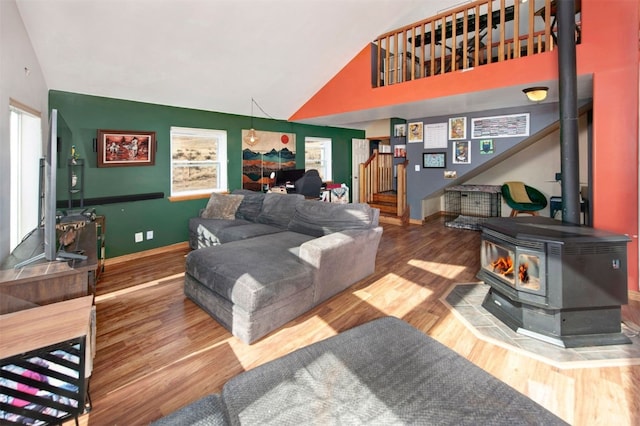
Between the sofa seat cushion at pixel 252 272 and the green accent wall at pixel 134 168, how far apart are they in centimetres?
218

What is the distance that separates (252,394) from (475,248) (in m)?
4.67

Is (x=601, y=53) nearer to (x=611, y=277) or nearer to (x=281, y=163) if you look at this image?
(x=611, y=277)

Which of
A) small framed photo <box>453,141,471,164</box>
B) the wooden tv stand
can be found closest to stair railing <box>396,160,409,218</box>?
small framed photo <box>453,141,471,164</box>

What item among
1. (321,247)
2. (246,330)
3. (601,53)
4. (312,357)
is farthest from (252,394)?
(601,53)

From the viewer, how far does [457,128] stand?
19.5 ft

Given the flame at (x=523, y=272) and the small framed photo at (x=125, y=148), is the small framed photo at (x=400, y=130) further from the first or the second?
the flame at (x=523, y=272)

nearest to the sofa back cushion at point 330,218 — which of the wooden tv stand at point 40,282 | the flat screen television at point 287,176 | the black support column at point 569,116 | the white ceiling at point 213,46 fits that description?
the black support column at point 569,116

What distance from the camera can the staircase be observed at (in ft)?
22.4

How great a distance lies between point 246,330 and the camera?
7.58 ft

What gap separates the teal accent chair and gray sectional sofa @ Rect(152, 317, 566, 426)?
19.3 feet

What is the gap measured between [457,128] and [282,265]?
15.8 ft

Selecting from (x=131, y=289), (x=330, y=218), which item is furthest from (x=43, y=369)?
(x=330, y=218)

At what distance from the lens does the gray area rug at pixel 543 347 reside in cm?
213

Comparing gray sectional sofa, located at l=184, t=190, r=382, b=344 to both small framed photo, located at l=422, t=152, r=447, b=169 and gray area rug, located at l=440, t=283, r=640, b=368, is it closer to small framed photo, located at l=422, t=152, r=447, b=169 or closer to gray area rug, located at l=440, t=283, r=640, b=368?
gray area rug, located at l=440, t=283, r=640, b=368
